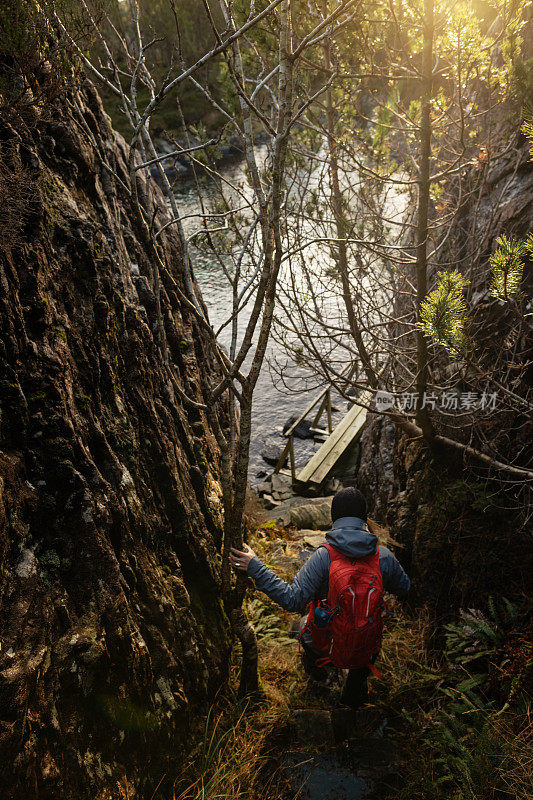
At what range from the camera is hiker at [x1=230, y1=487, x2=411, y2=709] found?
3.07 metres

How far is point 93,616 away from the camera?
2.34m

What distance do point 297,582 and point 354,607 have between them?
0.41 meters

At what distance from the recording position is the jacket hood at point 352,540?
310 centimetres

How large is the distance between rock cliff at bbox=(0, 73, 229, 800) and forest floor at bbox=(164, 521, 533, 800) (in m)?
0.40

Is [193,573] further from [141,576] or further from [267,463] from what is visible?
[267,463]

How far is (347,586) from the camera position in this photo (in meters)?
3.05

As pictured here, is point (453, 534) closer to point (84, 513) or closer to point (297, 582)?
point (297, 582)

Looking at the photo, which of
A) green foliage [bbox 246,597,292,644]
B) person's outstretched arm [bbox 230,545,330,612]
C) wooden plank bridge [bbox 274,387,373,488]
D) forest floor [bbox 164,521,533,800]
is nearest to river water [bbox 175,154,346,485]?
wooden plank bridge [bbox 274,387,373,488]

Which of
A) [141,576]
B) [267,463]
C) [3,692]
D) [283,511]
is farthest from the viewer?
[267,463]

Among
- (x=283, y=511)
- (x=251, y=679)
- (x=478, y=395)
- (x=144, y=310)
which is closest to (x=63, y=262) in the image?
(x=144, y=310)

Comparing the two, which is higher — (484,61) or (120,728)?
(484,61)

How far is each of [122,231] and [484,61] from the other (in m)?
3.60

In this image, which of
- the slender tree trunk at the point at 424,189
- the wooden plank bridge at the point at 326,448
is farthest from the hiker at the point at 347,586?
the wooden plank bridge at the point at 326,448

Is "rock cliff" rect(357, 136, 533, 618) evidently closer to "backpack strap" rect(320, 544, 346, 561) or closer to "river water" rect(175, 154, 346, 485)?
"backpack strap" rect(320, 544, 346, 561)
